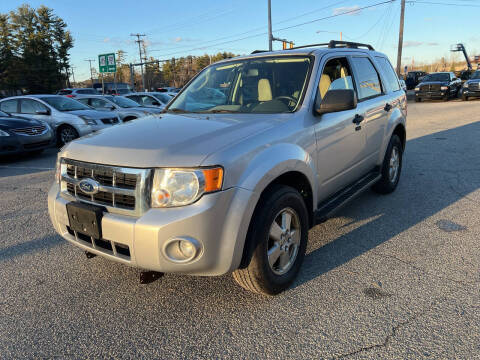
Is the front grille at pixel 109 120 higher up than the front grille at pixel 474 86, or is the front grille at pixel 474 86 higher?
the front grille at pixel 474 86

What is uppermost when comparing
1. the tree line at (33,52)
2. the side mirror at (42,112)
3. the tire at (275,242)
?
the tree line at (33,52)

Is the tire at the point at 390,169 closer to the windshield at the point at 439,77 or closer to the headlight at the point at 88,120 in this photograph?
the headlight at the point at 88,120

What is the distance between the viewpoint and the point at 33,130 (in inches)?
362

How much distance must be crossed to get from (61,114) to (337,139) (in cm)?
946

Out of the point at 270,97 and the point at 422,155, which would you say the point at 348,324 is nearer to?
the point at 270,97

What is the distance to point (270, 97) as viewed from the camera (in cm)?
347

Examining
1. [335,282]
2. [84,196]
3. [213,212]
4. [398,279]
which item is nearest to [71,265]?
Answer: [84,196]

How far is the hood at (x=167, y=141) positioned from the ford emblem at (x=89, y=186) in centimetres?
15

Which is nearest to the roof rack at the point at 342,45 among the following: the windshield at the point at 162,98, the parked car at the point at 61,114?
the parked car at the point at 61,114

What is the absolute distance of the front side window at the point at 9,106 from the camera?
1101 centimetres

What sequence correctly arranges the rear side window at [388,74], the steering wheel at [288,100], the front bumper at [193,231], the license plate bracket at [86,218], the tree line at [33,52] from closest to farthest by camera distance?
1. the front bumper at [193,231]
2. the license plate bracket at [86,218]
3. the steering wheel at [288,100]
4. the rear side window at [388,74]
5. the tree line at [33,52]

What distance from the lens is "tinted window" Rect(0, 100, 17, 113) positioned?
1101 cm

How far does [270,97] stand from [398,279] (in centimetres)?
190

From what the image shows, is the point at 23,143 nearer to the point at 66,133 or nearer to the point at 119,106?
the point at 66,133
